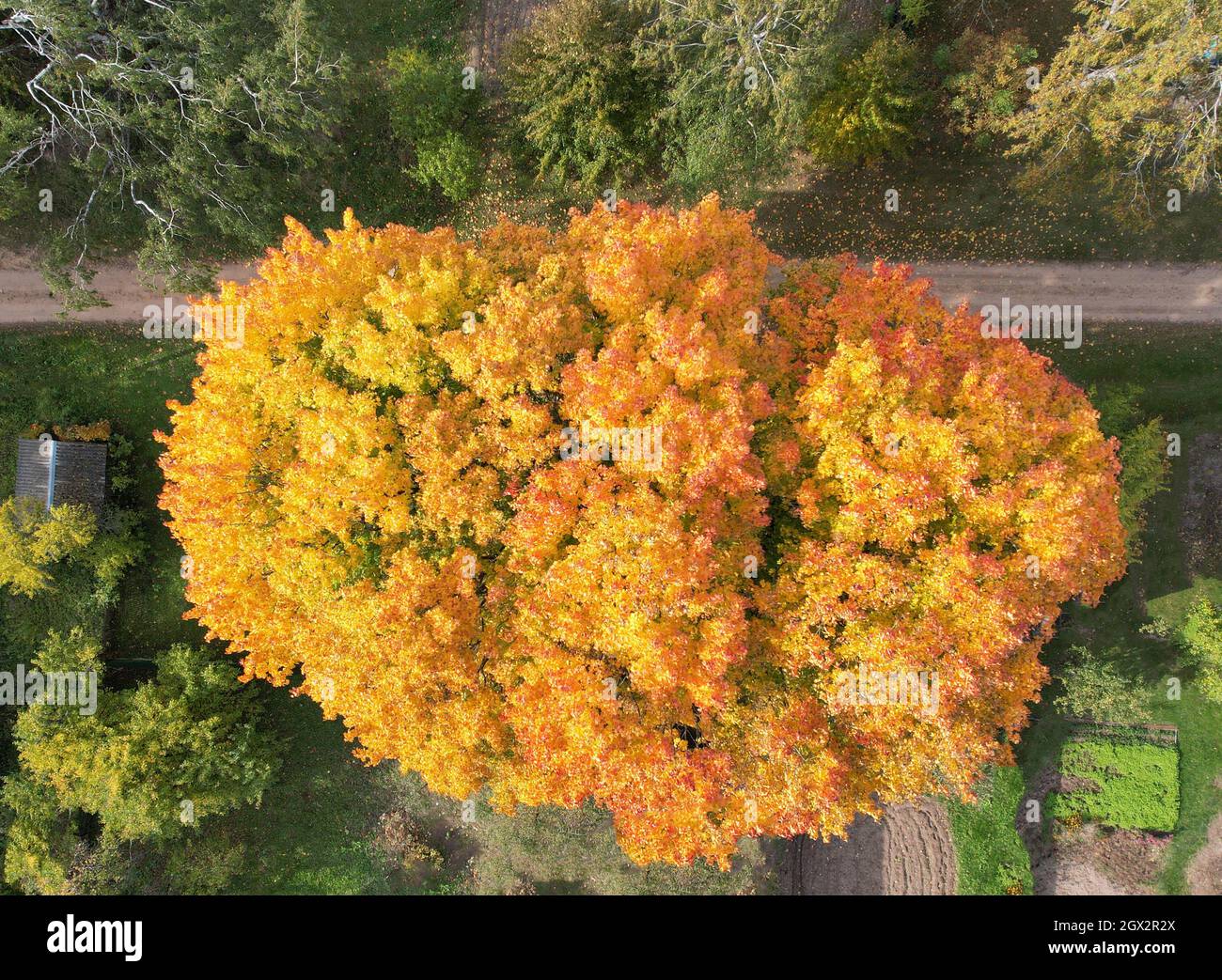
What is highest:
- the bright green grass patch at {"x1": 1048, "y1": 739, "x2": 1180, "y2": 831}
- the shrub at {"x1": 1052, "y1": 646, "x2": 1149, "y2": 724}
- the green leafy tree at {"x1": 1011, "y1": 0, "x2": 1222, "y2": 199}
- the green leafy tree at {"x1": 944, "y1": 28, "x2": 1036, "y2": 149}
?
the green leafy tree at {"x1": 944, "y1": 28, "x2": 1036, "y2": 149}

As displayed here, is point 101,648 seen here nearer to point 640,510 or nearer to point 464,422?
point 464,422

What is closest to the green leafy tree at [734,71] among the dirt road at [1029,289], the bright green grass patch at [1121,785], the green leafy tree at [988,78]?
the green leafy tree at [988,78]

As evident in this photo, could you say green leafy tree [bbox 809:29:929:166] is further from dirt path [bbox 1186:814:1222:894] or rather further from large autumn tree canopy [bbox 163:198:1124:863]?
dirt path [bbox 1186:814:1222:894]

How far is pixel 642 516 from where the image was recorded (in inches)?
716

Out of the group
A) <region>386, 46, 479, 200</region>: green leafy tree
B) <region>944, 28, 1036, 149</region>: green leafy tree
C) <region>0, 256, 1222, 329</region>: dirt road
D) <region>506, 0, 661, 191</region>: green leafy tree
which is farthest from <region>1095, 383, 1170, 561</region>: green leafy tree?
<region>386, 46, 479, 200</region>: green leafy tree

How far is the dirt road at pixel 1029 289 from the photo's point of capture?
27766 millimetres

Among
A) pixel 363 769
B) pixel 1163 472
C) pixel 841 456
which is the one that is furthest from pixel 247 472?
pixel 1163 472

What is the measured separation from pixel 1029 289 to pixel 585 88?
18.0 meters

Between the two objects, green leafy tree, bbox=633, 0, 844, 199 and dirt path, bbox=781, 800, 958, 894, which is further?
dirt path, bbox=781, 800, 958, 894

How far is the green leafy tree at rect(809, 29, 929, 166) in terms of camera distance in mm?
23750

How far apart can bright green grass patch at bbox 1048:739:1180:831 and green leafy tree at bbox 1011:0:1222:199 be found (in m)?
19.5

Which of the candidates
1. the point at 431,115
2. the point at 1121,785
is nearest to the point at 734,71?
the point at 431,115

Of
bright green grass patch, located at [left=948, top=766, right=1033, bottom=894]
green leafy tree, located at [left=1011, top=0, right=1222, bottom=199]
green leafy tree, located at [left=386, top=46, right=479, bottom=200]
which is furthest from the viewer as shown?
bright green grass patch, located at [left=948, top=766, right=1033, bottom=894]

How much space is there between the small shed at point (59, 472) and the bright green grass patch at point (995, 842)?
1343 inches
